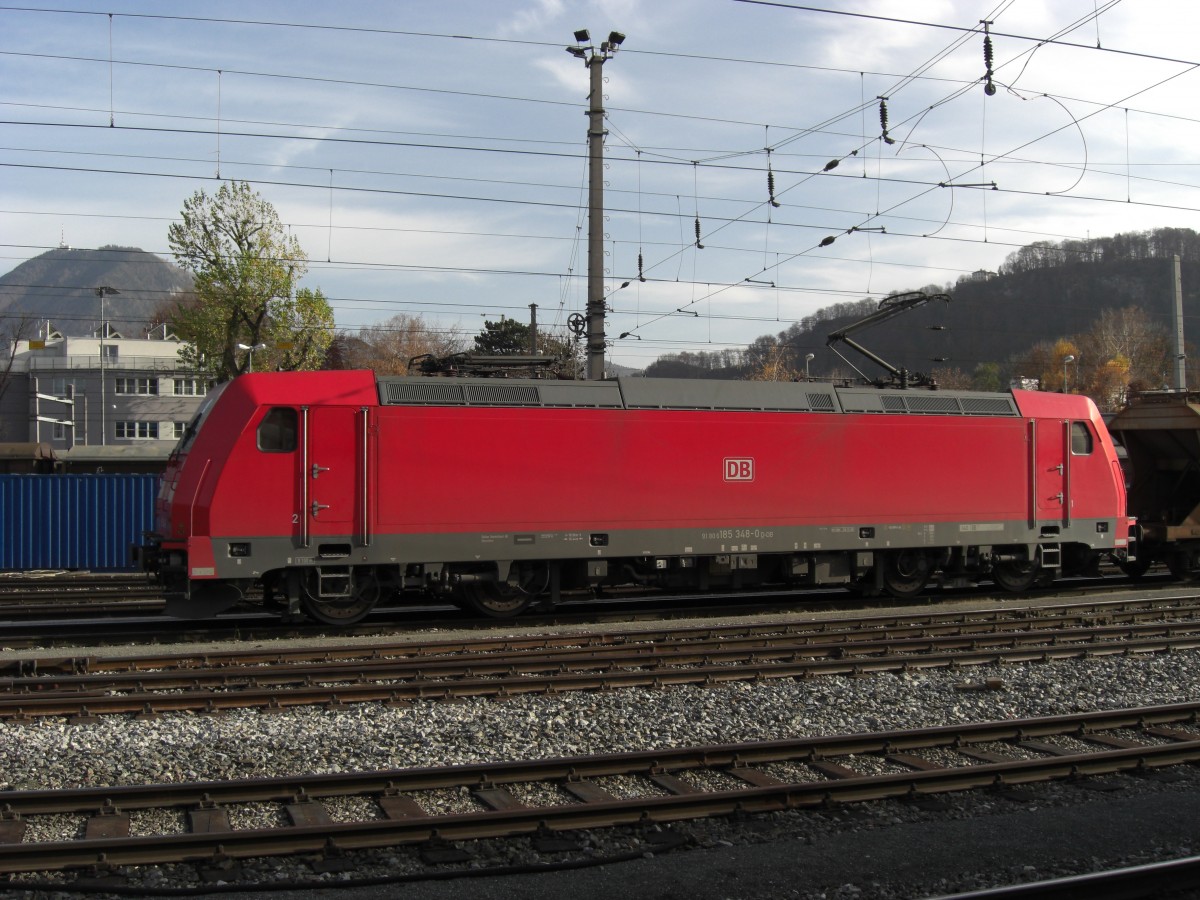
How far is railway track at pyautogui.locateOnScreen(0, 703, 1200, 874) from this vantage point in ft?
19.4

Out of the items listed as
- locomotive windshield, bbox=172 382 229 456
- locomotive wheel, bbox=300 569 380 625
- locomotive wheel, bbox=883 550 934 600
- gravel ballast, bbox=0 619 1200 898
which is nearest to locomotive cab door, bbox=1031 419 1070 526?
locomotive wheel, bbox=883 550 934 600

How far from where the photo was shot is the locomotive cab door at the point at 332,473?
13008 mm

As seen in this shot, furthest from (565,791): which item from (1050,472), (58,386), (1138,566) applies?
(58,386)

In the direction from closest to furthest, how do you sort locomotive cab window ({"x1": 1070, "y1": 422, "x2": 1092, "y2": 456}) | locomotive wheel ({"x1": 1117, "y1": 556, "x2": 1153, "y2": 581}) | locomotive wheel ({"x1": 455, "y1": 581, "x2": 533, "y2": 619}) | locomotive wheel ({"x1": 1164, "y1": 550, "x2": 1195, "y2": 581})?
locomotive wheel ({"x1": 455, "y1": 581, "x2": 533, "y2": 619}) < locomotive cab window ({"x1": 1070, "y1": 422, "x2": 1092, "y2": 456}) < locomotive wheel ({"x1": 1164, "y1": 550, "x2": 1195, "y2": 581}) < locomotive wheel ({"x1": 1117, "y1": 556, "x2": 1153, "y2": 581})

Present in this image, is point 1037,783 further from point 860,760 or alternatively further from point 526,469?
point 526,469

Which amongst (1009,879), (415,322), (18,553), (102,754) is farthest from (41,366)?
(1009,879)

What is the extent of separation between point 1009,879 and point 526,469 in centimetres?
927

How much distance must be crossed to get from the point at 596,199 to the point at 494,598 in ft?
24.9

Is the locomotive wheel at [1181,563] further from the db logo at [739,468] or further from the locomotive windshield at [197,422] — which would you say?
the locomotive windshield at [197,422]

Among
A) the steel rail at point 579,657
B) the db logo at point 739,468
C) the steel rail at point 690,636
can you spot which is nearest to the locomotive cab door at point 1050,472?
the steel rail at point 690,636

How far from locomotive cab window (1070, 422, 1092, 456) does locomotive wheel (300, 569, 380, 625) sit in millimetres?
11826

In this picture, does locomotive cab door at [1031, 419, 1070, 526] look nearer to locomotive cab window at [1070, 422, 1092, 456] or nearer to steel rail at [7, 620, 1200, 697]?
locomotive cab window at [1070, 422, 1092, 456]

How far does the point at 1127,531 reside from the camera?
696 inches

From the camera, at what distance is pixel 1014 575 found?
1755 centimetres
